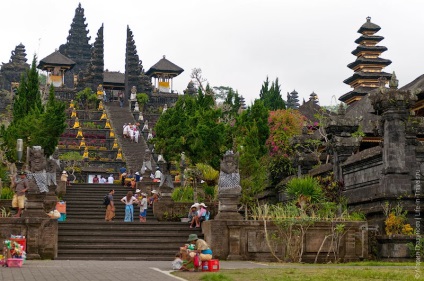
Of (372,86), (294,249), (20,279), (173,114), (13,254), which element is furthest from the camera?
(372,86)

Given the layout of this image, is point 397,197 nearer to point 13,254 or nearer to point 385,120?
point 385,120

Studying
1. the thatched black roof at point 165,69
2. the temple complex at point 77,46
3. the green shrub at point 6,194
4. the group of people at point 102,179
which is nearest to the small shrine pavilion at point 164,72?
the thatched black roof at point 165,69

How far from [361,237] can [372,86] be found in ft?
136

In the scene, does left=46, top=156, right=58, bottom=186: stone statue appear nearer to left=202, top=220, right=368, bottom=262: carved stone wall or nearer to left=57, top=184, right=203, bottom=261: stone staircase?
left=57, top=184, right=203, bottom=261: stone staircase

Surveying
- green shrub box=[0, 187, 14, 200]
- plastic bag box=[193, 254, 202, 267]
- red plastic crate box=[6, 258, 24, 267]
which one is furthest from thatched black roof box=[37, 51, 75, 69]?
plastic bag box=[193, 254, 202, 267]

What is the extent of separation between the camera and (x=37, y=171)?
25.0 m

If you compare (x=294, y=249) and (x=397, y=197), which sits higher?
(x=397, y=197)

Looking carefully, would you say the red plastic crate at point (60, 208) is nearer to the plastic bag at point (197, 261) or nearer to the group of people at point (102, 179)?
the plastic bag at point (197, 261)

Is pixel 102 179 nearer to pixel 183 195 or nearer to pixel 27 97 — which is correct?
pixel 27 97

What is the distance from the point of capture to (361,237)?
79.4 ft

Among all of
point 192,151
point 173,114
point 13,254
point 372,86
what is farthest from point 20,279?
point 372,86

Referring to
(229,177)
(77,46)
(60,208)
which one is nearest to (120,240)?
(229,177)

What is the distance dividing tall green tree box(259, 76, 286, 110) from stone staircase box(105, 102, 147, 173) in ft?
40.3

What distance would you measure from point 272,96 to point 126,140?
17717mm
